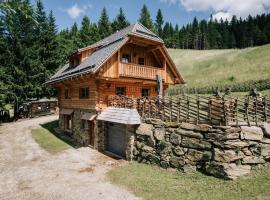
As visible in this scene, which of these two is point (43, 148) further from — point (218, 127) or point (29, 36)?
point (29, 36)

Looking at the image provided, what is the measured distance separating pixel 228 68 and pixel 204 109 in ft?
163

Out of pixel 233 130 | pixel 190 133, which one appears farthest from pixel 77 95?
pixel 233 130

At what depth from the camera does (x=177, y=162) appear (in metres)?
14.1

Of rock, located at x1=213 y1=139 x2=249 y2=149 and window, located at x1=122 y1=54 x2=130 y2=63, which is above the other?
window, located at x1=122 y1=54 x2=130 y2=63

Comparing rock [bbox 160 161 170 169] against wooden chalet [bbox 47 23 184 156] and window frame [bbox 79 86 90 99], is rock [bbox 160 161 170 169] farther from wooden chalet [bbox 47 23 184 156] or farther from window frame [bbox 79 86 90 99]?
window frame [bbox 79 86 90 99]

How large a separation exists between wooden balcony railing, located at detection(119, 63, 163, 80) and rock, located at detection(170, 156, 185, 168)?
868cm

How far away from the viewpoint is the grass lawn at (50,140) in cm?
2131

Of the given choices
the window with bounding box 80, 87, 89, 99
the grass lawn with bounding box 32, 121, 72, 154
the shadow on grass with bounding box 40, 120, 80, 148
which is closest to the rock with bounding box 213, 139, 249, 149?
the window with bounding box 80, 87, 89, 99

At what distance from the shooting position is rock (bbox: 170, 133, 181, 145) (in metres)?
14.2

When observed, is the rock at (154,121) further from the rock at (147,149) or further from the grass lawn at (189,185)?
the grass lawn at (189,185)

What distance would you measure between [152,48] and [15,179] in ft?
51.5

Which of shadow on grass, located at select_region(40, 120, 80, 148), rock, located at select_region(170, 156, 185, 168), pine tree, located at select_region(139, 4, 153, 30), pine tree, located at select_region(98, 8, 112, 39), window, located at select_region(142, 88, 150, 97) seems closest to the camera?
rock, located at select_region(170, 156, 185, 168)

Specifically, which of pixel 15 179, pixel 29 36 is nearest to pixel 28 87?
pixel 29 36

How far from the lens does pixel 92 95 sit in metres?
20.6
